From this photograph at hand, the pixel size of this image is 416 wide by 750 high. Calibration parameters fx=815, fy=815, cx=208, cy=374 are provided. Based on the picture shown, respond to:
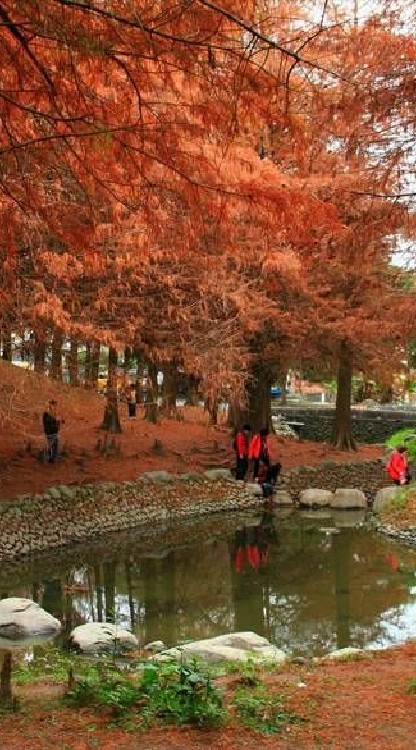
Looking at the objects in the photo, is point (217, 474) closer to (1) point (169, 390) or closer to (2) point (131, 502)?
(2) point (131, 502)

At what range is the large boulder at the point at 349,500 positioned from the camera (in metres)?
19.0

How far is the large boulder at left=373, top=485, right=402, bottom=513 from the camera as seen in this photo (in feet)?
57.0

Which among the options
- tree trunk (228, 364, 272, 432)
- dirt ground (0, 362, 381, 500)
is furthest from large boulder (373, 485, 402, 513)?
tree trunk (228, 364, 272, 432)

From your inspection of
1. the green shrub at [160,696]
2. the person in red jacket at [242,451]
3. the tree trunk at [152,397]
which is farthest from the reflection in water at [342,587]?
the tree trunk at [152,397]

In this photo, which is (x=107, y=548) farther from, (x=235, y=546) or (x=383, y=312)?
(x=383, y=312)

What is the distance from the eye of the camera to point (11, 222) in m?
5.16

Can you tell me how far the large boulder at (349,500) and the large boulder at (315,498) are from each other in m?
0.23

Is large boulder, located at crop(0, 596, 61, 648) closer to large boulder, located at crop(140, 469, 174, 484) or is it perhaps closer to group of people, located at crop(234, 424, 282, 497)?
large boulder, located at crop(140, 469, 174, 484)

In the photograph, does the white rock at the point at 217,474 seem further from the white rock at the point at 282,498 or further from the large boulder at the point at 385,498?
the large boulder at the point at 385,498

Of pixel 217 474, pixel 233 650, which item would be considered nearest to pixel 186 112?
pixel 233 650

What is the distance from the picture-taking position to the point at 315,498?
63.3 ft

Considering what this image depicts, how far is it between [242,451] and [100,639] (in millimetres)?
11151

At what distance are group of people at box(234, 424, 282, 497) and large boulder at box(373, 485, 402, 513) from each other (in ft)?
8.76

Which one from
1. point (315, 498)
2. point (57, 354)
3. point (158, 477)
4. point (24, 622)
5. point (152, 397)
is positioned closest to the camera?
point (24, 622)
